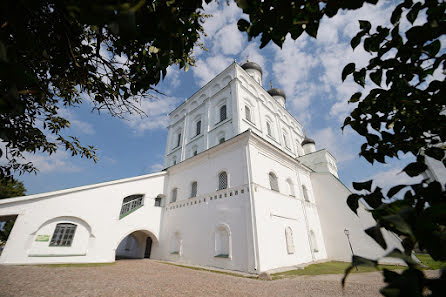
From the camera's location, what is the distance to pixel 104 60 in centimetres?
306

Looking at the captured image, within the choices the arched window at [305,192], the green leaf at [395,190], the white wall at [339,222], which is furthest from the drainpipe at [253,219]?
the green leaf at [395,190]

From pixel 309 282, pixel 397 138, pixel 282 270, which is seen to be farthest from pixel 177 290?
pixel 397 138

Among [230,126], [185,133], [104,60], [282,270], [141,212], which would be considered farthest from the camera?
[185,133]

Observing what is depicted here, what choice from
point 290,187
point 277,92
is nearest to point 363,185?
point 290,187

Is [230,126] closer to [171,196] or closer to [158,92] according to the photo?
[171,196]

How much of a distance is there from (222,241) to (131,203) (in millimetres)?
7770

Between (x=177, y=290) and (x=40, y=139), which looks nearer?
(x=40, y=139)

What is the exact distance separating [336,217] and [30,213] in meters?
18.9

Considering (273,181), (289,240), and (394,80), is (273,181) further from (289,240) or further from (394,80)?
(394,80)

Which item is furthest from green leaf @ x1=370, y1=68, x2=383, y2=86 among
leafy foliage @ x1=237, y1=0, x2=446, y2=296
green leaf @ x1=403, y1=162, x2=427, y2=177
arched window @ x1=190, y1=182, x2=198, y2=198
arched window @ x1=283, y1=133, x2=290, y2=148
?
arched window @ x1=283, y1=133, x2=290, y2=148

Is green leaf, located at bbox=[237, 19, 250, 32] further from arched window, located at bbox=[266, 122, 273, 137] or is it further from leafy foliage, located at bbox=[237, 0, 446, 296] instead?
arched window, located at bbox=[266, 122, 273, 137]

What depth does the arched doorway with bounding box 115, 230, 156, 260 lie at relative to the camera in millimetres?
16886

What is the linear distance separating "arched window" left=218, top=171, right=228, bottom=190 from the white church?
84 mm

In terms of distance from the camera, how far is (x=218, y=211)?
11383mm
